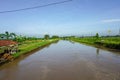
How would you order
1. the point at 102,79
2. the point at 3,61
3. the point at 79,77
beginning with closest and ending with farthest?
1. the point at 102,79
2. the point at 79,77
3. the point at 3,61

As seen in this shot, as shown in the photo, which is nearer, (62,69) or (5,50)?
(62,69)

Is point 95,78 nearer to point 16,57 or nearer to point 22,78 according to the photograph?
point 22,78

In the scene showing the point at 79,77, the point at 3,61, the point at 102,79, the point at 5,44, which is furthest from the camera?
the point at 5,44

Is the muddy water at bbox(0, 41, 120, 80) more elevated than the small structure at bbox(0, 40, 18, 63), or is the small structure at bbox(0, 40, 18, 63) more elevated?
the small structure at bbox(0, 40, 18, 63)

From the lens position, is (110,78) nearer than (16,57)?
Yes

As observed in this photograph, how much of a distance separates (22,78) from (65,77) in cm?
242

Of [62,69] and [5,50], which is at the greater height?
[5,50]

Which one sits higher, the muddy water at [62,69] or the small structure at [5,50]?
the small structure at [5,50]

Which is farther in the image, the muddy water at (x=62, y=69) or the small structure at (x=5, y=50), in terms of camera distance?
the small structure at (x=5, y=50)

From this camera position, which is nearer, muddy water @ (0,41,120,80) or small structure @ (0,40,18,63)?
muddy water @ (0,41,120,80)

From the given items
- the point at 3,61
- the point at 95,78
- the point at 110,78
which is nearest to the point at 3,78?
the point at 3,61

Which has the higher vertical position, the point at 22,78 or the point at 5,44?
the point at 5,44

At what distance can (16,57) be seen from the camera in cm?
1554

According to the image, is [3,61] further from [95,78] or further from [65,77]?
[95,78]
